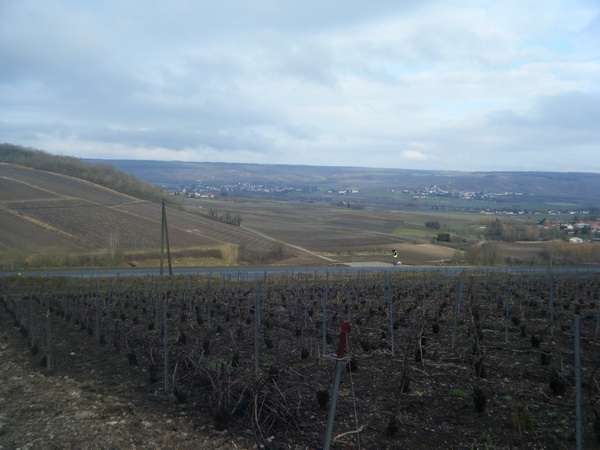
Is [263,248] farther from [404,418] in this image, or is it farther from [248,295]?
[404,418]

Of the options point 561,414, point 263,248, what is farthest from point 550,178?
point 561,414

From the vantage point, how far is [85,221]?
151 ft

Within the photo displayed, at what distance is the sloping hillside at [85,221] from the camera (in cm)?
3984

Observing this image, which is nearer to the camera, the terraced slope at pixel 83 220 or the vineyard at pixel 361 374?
the vineyard at pixel 361 374

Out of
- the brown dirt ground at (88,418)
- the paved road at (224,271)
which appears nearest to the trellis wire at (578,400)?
the brown dirt ground at (88,418)

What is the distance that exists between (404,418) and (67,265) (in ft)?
113

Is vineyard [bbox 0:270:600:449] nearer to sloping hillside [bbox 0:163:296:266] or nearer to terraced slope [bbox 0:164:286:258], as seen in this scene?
sloping hillside [bbox 0:163:296:266]

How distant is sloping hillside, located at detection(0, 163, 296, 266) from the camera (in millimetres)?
39838

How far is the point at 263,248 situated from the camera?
150ft

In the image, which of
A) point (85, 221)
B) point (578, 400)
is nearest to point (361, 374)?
point (578, 400)

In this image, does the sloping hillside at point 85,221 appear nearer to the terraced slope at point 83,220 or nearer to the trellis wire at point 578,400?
the terraced slope at point 83,220

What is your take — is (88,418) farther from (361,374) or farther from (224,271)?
(224,271)

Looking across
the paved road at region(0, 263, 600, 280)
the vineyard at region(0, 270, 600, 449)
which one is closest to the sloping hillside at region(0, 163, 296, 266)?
the paved road at region(0, 263, 600, 280)

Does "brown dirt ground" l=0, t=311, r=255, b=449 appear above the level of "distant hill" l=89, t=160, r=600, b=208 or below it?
below
